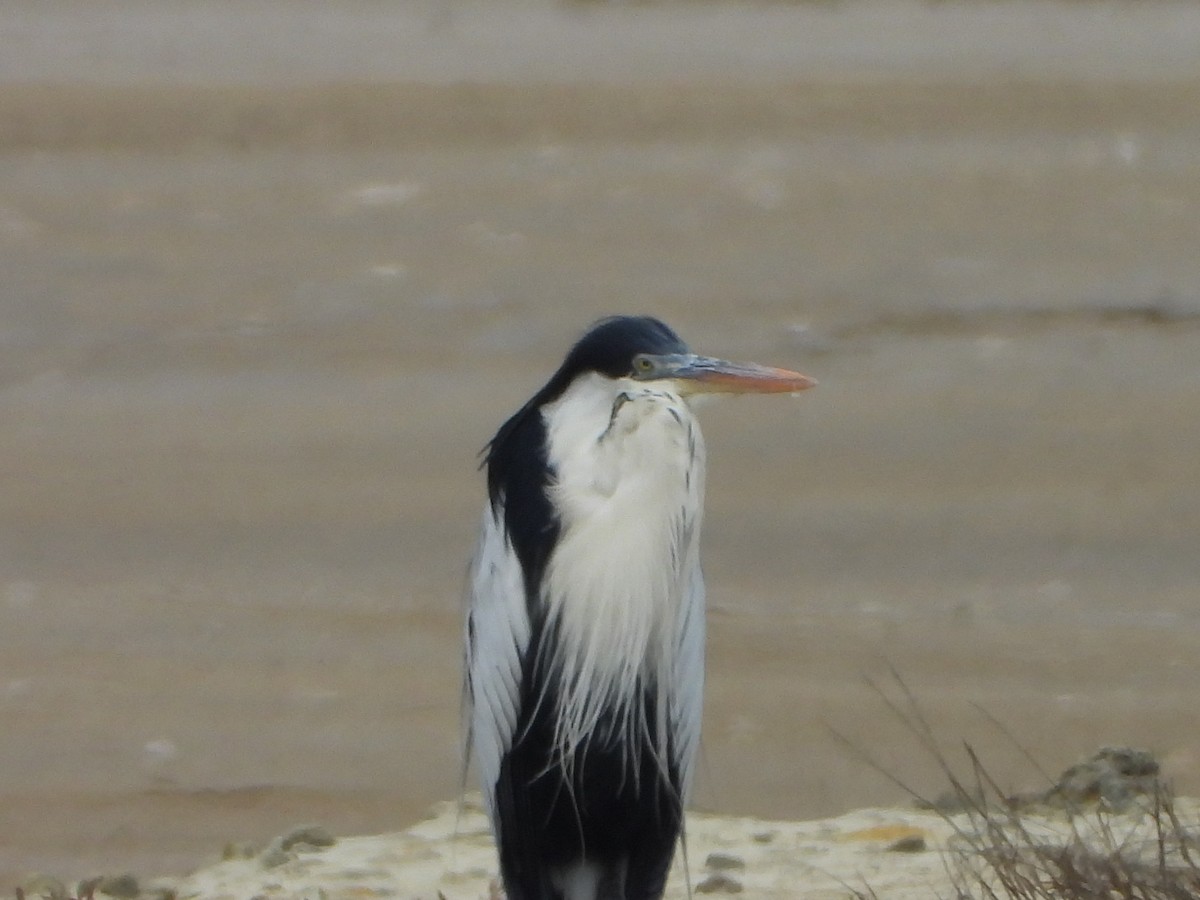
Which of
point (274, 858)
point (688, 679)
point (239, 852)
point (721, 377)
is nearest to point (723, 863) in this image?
point (688, 679)

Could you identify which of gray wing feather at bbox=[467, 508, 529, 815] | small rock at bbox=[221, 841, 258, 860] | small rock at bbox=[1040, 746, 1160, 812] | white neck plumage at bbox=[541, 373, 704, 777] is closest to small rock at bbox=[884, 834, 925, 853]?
small rock at bbox=[1040, 746, 1160, 812]

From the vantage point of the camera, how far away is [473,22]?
8.21 m

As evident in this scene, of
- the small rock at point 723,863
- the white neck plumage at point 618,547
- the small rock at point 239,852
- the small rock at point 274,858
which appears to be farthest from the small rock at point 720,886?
the small rock at point 239,852

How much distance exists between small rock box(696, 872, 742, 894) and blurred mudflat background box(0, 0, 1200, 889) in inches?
39.4

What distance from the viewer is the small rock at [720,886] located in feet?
13.4

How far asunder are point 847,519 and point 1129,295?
1.35 metres

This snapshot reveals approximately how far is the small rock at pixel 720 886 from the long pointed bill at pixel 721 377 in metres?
1.00

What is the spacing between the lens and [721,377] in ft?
11.5

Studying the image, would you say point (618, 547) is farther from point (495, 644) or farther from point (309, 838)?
point (309, 838)

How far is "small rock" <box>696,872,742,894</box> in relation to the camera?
4.09 metres

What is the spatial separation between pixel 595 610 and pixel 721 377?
1.32ft

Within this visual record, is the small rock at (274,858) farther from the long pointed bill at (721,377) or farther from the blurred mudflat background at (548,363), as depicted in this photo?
the long pointed bill at (721,377)

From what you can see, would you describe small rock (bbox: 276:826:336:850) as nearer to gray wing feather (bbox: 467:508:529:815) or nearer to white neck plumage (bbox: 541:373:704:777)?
gray wing feather (bbox: 467:508:529:815)

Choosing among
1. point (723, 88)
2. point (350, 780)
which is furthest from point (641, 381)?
point (723, 88)
